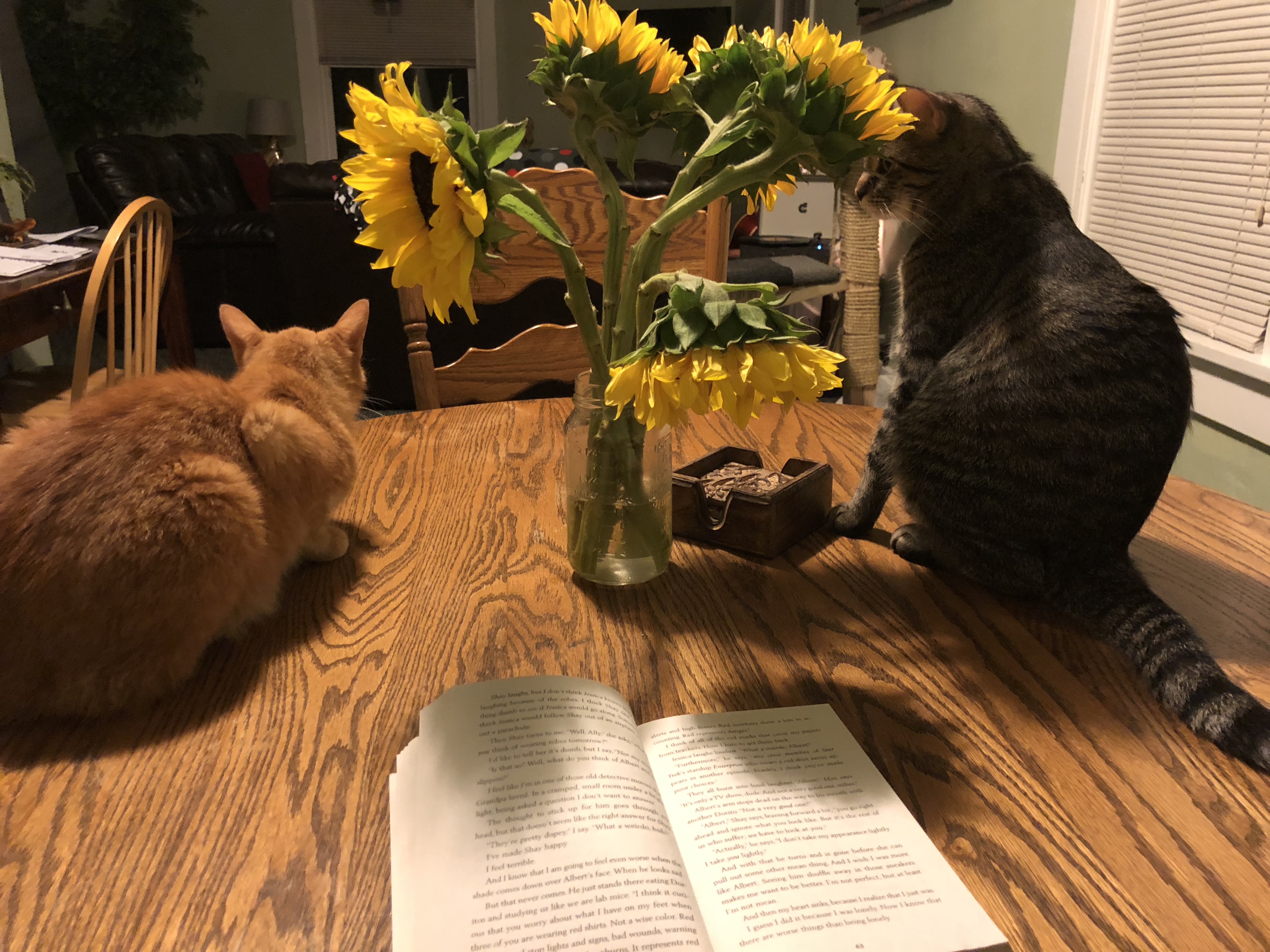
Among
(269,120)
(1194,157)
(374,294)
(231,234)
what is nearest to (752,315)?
(1194,157)

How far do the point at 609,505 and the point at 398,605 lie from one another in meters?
0.23

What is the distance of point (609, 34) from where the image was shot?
654mm

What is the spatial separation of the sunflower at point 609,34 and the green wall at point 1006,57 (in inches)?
68.0

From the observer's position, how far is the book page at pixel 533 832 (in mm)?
440

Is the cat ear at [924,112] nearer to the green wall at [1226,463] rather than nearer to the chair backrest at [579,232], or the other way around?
the chair backrest at [579,232]

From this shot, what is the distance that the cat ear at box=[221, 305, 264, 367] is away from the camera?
100cm

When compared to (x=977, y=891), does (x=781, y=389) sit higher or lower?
→ higher

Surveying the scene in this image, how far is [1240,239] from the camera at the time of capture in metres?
1.67

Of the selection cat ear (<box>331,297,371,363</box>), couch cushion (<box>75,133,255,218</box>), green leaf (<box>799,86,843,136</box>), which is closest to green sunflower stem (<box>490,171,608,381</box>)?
green leaf (<box>799,86,843,136</box>)

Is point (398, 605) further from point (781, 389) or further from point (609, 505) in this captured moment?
point (781, 389)

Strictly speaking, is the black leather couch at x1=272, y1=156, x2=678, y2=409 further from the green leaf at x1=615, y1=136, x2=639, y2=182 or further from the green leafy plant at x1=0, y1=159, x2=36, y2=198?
the green leaf at x1=615, y1=136, x2=639, y2=182

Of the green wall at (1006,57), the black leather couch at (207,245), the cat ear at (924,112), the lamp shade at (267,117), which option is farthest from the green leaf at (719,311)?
the lamp shade at (267,117)

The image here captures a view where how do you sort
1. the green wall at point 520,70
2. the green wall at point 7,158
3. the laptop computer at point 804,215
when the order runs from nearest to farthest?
1. the green wall at point 7,158
2. the laptop computer at point 804,215
3. the green wall at point 520,70

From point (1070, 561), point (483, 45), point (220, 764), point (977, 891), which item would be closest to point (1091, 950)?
point (977, 891)
